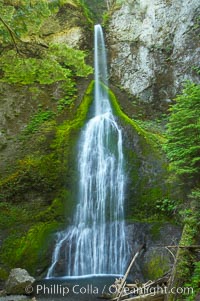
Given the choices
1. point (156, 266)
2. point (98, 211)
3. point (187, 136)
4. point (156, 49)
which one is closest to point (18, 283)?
point (156, 266)

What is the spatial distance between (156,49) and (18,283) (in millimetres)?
11381

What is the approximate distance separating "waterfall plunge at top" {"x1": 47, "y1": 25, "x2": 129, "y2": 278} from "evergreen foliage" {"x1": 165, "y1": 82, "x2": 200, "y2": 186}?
116 inches

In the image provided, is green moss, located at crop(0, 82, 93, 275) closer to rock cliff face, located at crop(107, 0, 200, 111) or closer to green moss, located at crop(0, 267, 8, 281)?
green moss, located at crop(0, 267, 8, 281)

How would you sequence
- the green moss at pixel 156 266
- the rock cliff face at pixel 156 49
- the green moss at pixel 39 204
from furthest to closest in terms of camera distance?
the rock cliff face at pixel 156 49 → the green moss at pixel 39 204 → the green moss at pixel 156 266

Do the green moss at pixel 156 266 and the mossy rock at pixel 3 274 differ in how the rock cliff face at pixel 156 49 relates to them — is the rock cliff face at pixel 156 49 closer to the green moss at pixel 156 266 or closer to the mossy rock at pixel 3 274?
the green moss at pixel 156 266

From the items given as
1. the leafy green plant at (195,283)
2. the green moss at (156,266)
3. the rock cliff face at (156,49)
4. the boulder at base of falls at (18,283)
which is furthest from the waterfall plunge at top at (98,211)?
the leafy green plant at (195,283)

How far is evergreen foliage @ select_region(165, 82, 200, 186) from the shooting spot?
6.02 m

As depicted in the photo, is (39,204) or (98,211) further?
(39,204)

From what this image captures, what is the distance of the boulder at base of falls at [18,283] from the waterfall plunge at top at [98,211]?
1.16 meters

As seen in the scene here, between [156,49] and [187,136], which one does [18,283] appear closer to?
[187,136]

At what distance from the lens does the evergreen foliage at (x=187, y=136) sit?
6.02 metres

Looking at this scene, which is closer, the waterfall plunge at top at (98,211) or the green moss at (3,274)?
the green moss at (3,274)

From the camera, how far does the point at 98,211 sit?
29.6 feet

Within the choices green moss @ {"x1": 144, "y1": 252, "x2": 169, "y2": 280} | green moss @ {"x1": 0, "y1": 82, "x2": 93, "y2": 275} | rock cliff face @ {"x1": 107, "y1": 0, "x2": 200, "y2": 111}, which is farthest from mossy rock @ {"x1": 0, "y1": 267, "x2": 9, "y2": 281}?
rock cliff face @ {"x1": 107, "y1": 0, "x2": 200, "y2": 111}
